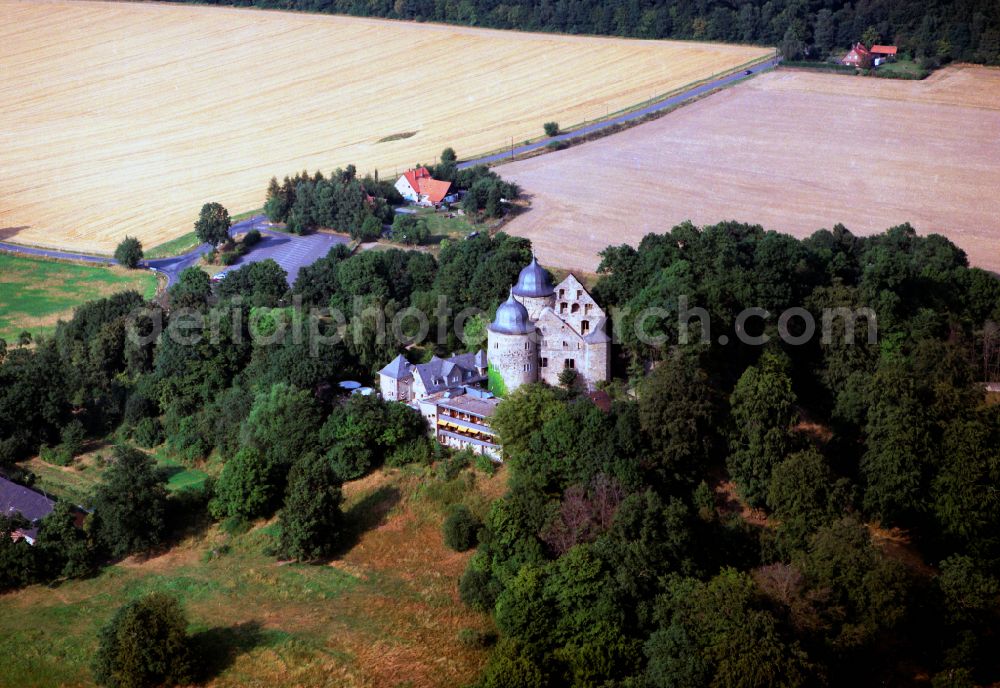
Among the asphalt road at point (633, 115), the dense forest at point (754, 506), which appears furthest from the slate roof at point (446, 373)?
the asphalt road at point (633, 115)

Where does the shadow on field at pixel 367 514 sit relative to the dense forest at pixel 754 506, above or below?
below

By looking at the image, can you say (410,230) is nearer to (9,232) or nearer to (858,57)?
(9,232)

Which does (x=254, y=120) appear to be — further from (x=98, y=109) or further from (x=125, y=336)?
(x=125, y=336)

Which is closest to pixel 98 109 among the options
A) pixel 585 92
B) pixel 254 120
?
pixel 254 120

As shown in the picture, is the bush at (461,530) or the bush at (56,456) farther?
the bush at (56,456)

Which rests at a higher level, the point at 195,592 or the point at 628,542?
the point at 628,542

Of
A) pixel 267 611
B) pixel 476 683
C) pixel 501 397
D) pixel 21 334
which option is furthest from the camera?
pixel 21 334

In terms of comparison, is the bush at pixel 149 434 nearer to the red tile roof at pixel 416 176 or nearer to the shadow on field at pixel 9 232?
the red tile roof at pixel 416 176
